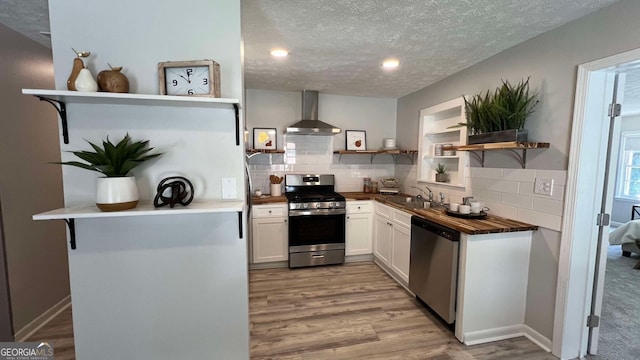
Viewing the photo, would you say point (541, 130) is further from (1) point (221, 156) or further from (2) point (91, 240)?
(2) point (91, 240)

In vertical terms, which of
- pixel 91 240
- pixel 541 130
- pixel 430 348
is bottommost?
pixel 430 348

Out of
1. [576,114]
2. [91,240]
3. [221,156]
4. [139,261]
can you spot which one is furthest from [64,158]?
[576,114]

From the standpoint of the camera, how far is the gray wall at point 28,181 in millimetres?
1962

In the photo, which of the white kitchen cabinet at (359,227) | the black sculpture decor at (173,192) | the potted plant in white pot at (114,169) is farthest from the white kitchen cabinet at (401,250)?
the potted plant in white pot at (114,169)

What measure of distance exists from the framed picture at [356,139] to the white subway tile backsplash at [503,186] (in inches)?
77.5

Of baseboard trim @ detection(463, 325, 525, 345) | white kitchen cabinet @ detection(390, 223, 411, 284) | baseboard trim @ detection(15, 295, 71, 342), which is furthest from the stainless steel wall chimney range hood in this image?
baseboard trim @ detection(15, 295, 71, 342)

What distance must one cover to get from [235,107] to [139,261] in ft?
3.29

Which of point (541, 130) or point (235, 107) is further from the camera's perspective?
point (541, 130)

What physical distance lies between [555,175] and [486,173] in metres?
0.60

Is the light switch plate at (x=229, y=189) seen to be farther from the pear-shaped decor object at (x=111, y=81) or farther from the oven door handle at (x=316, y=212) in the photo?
the oven door handle at (x=316, y=212)

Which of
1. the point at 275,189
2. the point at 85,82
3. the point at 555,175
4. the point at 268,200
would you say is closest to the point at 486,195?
the point at 555,175

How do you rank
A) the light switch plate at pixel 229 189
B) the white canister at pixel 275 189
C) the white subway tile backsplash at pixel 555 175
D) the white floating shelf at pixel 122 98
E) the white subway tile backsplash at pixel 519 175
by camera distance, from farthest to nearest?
the white canister at pixel 275 189, the white subway tile backsplash at pixel 519 175, the white subway tile backsplash at pixel 555 175, the light switch plate at pixel 229 189, the white floating shelf at pixel 122 98

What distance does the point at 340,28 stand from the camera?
1.93 metres

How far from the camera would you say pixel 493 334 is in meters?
2.12
